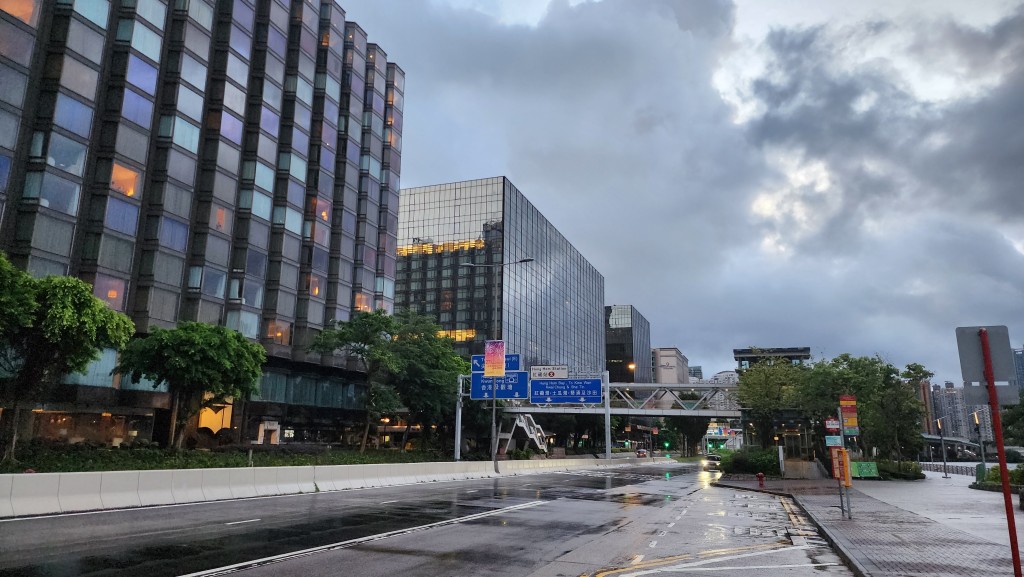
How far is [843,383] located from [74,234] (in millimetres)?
54300

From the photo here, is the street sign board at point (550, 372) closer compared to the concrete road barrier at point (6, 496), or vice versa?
the concrete road barrier at point (6, 496)

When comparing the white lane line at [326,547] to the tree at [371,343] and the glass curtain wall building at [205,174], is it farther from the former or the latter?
the glass curtain wall building at [205,174]

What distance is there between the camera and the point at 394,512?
67.3 feet

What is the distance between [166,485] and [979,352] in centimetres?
2214

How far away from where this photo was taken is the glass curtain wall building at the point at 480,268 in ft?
378

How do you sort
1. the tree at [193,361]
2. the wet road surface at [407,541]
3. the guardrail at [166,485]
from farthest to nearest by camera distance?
the tree at [193,361], the guardrail at [166,485], the wet road surface at [407,541]

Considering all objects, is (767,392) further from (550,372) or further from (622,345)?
(622,345)

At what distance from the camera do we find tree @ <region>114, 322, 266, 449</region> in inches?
1519

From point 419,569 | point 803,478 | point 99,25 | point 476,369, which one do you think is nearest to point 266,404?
point 476,369

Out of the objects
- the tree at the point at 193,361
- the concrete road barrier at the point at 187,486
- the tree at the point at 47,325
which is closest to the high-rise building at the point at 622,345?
the tree at the point at 193,361

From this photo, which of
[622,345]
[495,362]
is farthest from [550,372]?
[622,345]

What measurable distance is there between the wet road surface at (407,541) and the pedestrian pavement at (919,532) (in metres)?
0.79

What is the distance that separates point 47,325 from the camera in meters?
28.0

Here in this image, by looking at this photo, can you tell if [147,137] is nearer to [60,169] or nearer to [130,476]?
[60,169]
